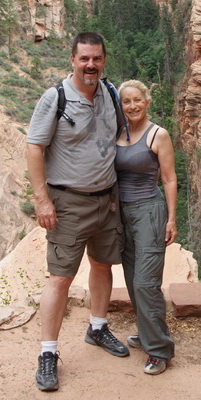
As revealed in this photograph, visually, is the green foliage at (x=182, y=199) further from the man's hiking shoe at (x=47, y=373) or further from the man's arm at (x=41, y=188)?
the man's arm at (x=41, y=188)

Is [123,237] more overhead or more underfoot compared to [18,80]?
more overhead

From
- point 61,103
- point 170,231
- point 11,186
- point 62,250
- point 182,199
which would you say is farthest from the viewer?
point 182,199

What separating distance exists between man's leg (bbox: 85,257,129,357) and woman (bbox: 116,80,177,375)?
24cm

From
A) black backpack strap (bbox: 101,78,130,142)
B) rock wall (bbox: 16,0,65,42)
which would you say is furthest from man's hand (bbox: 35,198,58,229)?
rock wall (bbox: 16,0,65,42)

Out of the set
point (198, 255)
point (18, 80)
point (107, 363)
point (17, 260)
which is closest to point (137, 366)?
point (107, 363)

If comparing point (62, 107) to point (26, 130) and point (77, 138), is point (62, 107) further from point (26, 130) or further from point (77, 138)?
point (26, 130)

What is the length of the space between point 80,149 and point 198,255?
12.9 meters

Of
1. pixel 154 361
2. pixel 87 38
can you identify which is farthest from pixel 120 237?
pixel 87 38

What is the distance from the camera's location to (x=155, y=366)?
8.71 feet

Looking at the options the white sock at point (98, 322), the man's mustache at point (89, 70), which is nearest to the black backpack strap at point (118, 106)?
the man's mustache at point (89, 70)

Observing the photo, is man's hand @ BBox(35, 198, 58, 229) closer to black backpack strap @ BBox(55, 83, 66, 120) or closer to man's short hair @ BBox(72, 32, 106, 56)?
black backpack strap @ BBox(55, 83, 66, 120)

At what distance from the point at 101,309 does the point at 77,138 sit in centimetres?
115

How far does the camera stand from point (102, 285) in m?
2.90

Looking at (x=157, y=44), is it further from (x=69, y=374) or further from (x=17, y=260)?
(x=69, y=374)
